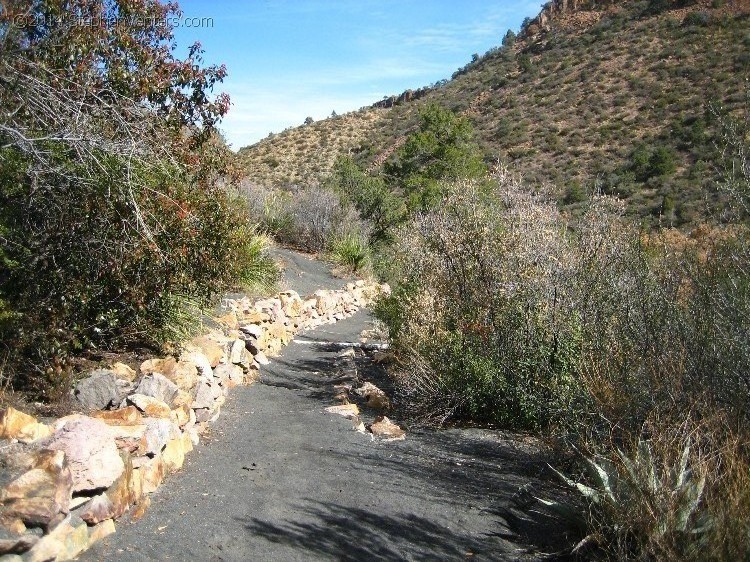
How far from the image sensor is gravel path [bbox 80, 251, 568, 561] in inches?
188

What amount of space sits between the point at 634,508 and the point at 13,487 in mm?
3619

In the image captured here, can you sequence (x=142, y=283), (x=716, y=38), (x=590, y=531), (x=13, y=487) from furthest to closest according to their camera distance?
(x=716, y=38) < (x=142, y=283) < (x=590, y=531) < (x=13, y=487)

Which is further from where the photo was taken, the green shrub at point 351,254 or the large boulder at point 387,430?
the green shrub at point 351,254

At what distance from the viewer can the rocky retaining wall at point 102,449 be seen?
398 cm

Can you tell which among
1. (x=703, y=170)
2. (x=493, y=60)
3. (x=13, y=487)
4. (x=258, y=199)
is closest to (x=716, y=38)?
(x=703, y=170)

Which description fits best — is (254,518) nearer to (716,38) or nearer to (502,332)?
(502,332)

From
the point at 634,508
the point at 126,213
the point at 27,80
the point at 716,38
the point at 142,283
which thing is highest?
the point at 716,38

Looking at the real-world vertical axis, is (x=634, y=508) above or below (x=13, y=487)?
below

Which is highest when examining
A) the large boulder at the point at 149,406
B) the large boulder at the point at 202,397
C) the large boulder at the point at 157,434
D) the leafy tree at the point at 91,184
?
the leafy tree at the point at 91,184

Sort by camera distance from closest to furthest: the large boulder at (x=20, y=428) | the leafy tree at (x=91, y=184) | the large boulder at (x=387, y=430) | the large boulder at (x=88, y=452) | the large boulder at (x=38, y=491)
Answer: the large boulder at (x=38, y=491) < the large boulder at (x=88, y=452) < the large boulder at (x=20, y=428) < the leafy tree at (x=91, y=184) < the large boulder at (x=387, y=430)

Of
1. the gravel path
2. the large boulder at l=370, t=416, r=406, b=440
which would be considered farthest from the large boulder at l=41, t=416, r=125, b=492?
the large boulder at l=370, t=416, r=406, b=440

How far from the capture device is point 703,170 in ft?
85.3

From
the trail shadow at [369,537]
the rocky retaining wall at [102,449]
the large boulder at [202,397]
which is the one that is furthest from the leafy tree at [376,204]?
the trail shadow at [369,537]

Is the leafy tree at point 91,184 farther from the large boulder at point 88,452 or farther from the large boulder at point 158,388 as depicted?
the large boulder at point 88,452
